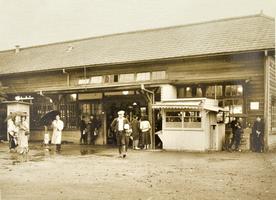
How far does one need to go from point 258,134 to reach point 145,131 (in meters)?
3.90

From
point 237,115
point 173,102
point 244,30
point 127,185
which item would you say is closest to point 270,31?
point 244,30

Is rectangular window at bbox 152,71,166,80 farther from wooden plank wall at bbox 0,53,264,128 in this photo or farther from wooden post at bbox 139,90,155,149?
wooden post at bbox 139,90,155,149

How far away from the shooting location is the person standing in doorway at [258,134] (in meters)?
12.7

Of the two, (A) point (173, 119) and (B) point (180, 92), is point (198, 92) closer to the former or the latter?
(B) point (180, 92)

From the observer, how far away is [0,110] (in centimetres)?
1925

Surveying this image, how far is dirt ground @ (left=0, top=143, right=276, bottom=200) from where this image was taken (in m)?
5.88

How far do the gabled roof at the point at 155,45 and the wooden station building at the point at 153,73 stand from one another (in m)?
0.04

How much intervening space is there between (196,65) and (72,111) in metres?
6.17

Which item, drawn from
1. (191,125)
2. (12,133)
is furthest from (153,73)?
(12,133)

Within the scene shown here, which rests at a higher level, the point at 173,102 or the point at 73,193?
the point at 173,102

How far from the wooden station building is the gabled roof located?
4cm

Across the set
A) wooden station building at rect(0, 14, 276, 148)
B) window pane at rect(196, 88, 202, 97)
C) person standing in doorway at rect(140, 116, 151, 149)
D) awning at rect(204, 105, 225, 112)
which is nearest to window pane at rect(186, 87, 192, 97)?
wooden station building at rect(0, 14, 276, 148)

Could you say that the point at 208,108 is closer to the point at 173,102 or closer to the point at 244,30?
the point at 173,102

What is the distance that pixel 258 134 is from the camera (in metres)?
12.7
